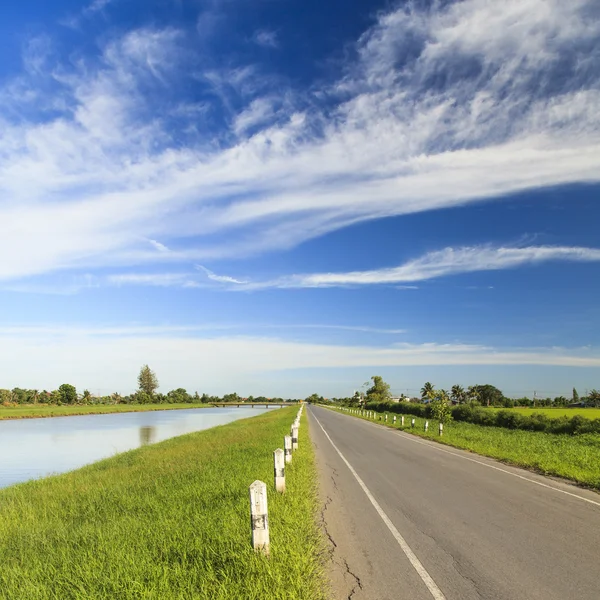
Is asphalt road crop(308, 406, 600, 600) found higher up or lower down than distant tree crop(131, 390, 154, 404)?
higher up

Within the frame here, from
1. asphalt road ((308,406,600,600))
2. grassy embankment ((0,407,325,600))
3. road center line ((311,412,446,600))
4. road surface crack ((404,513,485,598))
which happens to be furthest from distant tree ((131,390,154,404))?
road surface crack ((404,513,485,598))

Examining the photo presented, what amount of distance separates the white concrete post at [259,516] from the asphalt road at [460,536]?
957 millimetres

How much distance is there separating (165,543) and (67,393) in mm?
137603

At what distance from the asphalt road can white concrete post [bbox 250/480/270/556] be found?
37.7 inches

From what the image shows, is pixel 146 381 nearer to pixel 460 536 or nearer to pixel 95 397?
pixel 95 397

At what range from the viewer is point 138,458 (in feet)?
73.3

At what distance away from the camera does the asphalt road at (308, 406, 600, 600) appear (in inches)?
210

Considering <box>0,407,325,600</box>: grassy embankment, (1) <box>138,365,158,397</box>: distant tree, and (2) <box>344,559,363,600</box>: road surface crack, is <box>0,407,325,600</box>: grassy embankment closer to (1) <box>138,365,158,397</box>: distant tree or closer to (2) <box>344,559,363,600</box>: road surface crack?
(2) <box>344,559,363,600</box>: road surface crack

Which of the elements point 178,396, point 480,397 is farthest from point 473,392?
point 178,396

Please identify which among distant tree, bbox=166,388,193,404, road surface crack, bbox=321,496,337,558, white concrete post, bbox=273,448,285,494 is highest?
white concrete post, bbox=273,448,285,494

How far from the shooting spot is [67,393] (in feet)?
417

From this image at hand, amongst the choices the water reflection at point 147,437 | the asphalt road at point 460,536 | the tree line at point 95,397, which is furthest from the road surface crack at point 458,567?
the tree line at point 95,397

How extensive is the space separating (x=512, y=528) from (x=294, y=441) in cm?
1177

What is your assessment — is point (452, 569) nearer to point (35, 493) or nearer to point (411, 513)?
point (411, 513)
